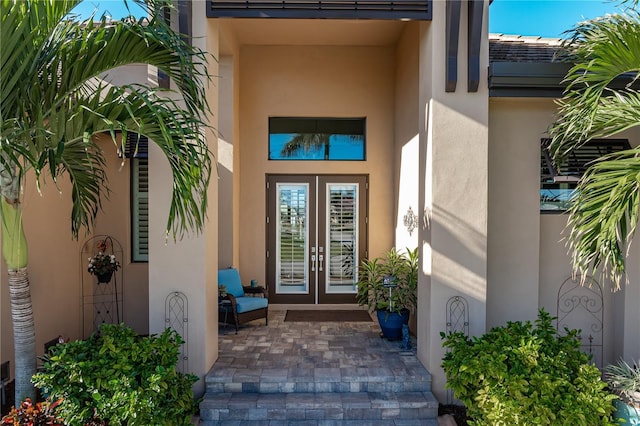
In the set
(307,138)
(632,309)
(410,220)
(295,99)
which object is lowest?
(632,309)

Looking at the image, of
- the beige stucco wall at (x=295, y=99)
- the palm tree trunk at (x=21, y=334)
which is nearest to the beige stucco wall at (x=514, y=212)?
the beige stucco wall at (x=295, y=99)

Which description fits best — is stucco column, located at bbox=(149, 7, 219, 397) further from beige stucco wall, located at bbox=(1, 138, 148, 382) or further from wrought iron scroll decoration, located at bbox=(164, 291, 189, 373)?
beige stucco wall, located at bbox=(1, 138, 148, 382)

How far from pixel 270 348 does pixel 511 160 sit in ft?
14.1

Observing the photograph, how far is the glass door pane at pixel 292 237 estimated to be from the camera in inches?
302

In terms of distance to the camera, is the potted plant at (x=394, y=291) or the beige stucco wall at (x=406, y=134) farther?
the beige stucco wall at (x=406, y=134)

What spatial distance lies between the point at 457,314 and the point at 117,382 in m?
3.70

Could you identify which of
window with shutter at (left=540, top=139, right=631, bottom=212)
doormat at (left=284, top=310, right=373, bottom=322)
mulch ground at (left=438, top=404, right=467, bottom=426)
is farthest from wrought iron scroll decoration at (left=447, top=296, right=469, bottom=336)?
doormat at (left=284, top=310, right=373, bottom=322)

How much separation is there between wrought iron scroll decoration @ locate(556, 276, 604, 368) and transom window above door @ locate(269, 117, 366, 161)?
425 centimetres

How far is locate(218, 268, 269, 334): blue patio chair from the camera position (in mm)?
6000

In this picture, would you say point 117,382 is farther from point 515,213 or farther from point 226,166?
point 515,213

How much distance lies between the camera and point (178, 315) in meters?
4.44

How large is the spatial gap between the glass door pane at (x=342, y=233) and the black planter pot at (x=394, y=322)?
6.69 ft

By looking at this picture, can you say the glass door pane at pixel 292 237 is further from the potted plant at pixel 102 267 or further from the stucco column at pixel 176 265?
the stucco column at pixel 176 265

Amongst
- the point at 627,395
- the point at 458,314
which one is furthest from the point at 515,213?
the point at 627,395
